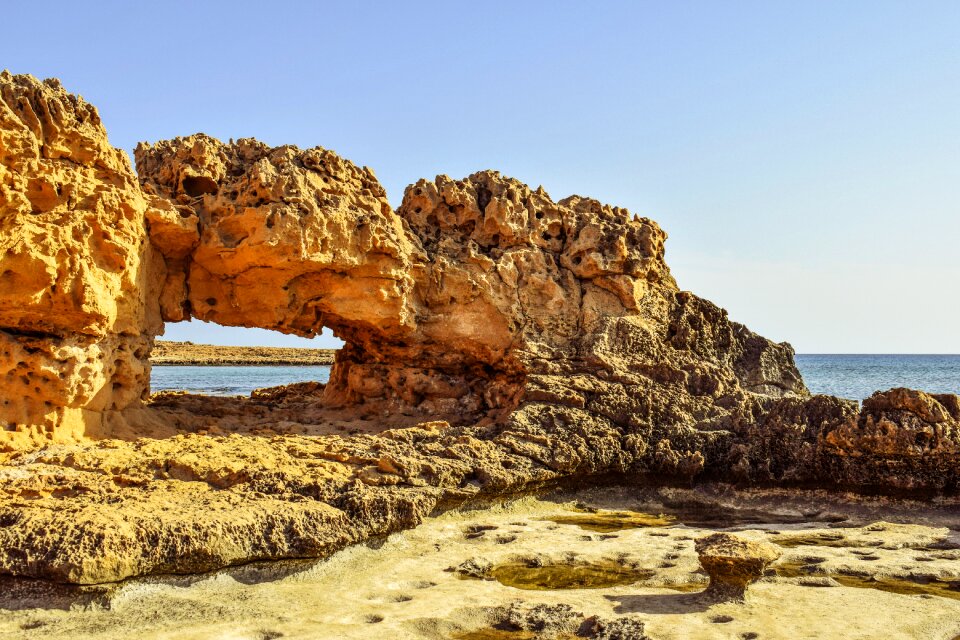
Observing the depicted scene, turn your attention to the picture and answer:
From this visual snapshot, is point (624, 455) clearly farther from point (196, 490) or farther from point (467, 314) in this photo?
point (196, 490)

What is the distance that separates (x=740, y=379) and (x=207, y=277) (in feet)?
23.7

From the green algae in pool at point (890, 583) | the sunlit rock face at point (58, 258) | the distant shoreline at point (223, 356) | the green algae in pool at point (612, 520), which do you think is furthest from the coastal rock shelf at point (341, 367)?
the distant shoreline at point (223, 356)

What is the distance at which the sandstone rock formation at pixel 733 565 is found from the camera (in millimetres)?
5281

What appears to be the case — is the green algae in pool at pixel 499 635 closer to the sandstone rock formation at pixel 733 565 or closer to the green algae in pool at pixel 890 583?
the sandstone rock formation at pixel 733 565

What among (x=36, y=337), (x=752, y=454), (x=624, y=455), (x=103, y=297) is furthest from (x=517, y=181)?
(x=36, y=337)

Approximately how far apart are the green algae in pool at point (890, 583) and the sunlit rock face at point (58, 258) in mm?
6549

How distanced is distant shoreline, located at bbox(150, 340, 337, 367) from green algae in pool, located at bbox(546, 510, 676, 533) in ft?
125

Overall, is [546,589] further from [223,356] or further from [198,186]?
[223,356]

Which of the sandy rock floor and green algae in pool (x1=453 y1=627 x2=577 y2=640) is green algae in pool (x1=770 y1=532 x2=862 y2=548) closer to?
the sandy rock floor

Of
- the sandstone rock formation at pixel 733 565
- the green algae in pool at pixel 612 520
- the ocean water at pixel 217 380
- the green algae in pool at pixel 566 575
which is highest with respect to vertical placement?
the sandstone rock formation at pixel 733 565

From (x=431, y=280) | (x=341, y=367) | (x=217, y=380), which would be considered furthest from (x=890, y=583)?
(x=217, y=380)

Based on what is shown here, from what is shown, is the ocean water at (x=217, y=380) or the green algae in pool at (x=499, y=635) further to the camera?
the ocean water at (x=217, y=380)

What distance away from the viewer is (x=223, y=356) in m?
49.6

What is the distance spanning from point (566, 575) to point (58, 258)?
5302mm
